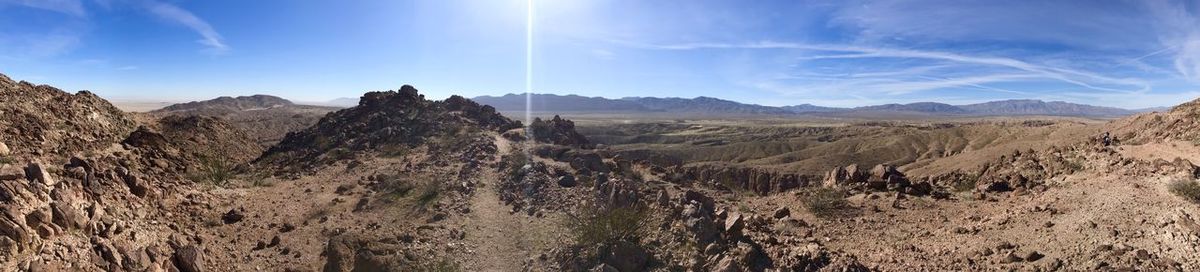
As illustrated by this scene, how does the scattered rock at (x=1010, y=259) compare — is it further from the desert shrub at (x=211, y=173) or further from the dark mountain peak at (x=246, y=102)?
the dark mountain peak at (x=246, y=102)

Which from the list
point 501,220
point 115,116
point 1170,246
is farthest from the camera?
point 115,116

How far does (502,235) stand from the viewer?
16328 millimetres

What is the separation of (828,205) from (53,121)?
88.7 feet

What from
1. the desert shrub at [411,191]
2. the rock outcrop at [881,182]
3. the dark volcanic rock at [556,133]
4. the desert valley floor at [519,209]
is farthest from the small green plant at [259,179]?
the rock outcrop at [881,182]

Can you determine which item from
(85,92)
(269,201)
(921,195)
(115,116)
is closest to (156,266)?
(269,201)

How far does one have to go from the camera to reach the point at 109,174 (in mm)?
14641

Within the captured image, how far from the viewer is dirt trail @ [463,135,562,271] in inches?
576

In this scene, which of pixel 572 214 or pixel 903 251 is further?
pixel 572 214

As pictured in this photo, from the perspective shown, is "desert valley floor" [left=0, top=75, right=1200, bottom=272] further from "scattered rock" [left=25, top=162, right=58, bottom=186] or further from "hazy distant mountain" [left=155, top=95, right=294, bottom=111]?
"hazy distant mountain" [left=155, top=95, right=294, bottom=111]

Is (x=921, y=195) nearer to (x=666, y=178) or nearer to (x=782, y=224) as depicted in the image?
(x=782, y=224)

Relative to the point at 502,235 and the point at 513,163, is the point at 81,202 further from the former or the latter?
the point at 513,163

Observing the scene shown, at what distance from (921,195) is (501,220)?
1339 cm

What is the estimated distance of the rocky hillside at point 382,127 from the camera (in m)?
28.0

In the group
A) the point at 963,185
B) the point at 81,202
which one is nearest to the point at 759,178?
the point at 963,185
